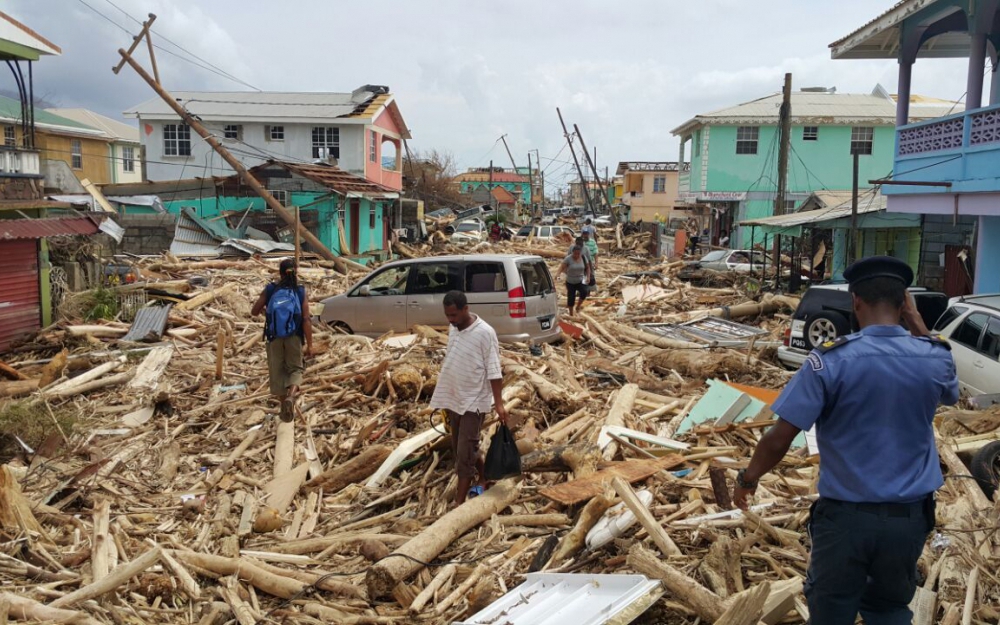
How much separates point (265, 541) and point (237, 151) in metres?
32.7

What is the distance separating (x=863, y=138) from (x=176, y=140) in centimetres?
3166

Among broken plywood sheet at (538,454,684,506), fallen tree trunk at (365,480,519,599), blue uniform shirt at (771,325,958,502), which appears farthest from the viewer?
broken plywood sheet at (538,454,684,506)

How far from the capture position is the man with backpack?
31.0ft

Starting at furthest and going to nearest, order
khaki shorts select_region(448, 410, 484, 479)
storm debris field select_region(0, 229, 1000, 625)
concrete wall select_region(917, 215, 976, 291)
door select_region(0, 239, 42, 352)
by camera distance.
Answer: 1. concrete wall select_region(917, 215, 976, 291)
2. door select_region(0, 239, 42, 352)
3. khaki shorts select_region(448, 410, 484, 479)
4. storm debris field select_region(0, 229, 1000, 625)

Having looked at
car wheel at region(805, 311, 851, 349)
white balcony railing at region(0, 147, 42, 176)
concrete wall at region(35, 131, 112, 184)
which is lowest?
car wheel at region(805, 311, 851, 349)

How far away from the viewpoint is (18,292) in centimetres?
1484

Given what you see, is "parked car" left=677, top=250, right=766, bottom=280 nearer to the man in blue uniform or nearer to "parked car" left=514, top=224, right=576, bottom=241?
"parked car" left=514, top=224, right=576, bottom=241

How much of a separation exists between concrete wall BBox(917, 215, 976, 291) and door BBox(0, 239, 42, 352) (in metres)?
18.5

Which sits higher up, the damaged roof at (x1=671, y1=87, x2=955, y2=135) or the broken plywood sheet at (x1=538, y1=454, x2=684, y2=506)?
the damaged roof at (x1=671, y1=87, x2=955, y2=135)

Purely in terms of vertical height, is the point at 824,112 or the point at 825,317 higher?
the point at 824,112

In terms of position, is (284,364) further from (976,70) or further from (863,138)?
(863,138)

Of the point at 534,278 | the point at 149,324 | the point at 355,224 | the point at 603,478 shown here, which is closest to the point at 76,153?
the point at 355,224

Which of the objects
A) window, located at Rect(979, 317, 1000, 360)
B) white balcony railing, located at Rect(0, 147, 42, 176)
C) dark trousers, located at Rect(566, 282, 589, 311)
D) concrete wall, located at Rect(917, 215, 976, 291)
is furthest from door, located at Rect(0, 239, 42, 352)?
concrete wall, located at Rect(917, 215, 976, 291)

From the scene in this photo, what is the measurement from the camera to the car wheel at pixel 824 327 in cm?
1245
